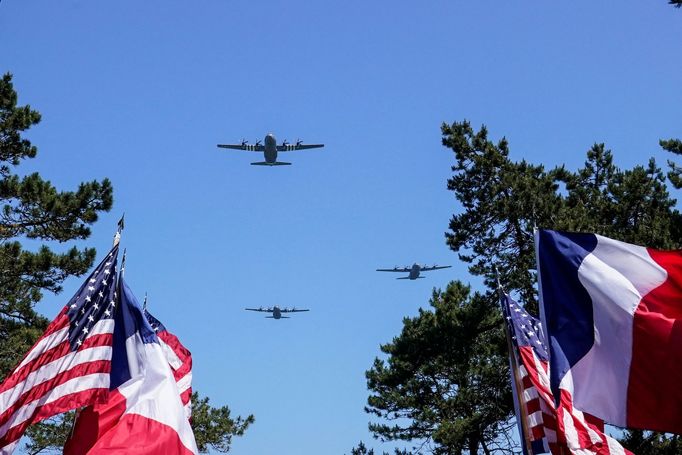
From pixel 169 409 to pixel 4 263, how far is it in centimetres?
1575

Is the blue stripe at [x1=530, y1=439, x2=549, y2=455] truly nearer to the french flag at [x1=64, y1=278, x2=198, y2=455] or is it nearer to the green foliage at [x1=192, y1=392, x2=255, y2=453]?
the french flag at [x1=64, y1=278, x2=198, y2=455]

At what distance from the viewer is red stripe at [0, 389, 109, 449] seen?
9680mm

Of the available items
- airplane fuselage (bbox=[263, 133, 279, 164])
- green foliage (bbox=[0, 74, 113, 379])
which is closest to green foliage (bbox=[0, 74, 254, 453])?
green foliage (bbox=[0, 74, 113, 379])

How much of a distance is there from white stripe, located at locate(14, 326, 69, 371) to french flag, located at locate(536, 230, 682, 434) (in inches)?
251

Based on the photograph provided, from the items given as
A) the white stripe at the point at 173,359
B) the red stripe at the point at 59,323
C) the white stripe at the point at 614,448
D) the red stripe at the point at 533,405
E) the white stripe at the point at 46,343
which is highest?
the white stripe at the point at 173,359

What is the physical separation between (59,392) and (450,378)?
1088 inches

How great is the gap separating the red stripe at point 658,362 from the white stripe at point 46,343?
7243 mm

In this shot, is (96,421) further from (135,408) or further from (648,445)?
(648,445)

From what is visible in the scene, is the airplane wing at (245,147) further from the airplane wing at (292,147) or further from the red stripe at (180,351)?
the red stripe at (180,351)

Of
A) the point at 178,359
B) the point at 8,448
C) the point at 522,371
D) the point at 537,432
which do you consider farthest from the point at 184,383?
the point at 537,432

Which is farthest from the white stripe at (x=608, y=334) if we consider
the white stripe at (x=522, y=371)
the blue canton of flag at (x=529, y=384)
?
the white stripe at (x=522, y=371)

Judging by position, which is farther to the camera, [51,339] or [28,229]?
[28,229]

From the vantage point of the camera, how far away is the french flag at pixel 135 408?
34.9 ft

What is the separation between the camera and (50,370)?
10.4 m
